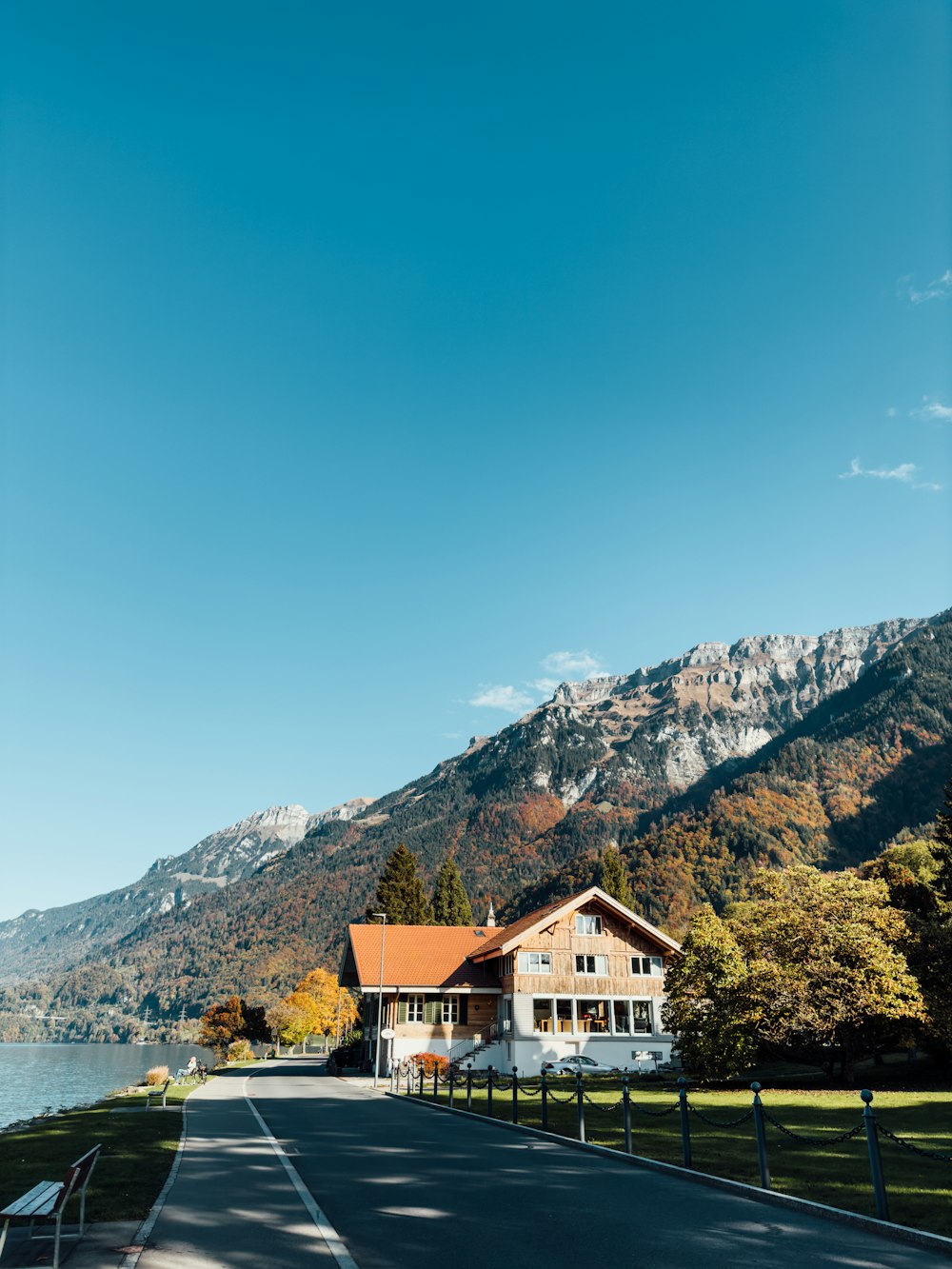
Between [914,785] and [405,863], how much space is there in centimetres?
15639

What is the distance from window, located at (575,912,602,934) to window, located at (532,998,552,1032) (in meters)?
4.41

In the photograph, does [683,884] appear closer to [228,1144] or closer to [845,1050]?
[845,1050]

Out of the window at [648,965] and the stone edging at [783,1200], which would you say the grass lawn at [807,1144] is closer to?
the stone edging at [783,1200]

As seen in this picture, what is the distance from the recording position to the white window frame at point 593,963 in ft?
Result: 168

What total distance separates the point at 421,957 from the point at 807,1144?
42.6 meters

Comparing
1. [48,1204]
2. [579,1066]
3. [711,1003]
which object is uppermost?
[711,1003]

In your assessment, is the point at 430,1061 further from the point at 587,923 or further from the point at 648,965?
the point at 648,965

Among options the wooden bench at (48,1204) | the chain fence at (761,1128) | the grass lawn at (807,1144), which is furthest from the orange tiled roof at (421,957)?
the wooden bench at (48,1204)

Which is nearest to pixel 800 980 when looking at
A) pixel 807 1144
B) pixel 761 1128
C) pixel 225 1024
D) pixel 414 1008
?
pixel 807 1144

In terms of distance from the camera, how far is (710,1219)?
10234 millimetres

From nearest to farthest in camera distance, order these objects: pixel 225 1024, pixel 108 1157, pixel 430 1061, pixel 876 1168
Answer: pixel 876 1168 → pixel 108 1157 → pixel 430 1061 → pixel 225 1024

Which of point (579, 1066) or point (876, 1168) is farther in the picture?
point (579, 1066)

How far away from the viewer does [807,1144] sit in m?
16.3

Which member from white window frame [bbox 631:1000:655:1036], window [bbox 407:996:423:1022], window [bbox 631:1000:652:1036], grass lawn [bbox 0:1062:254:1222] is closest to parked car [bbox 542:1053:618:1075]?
white window frame [bbox 631:1000:655:1036]
